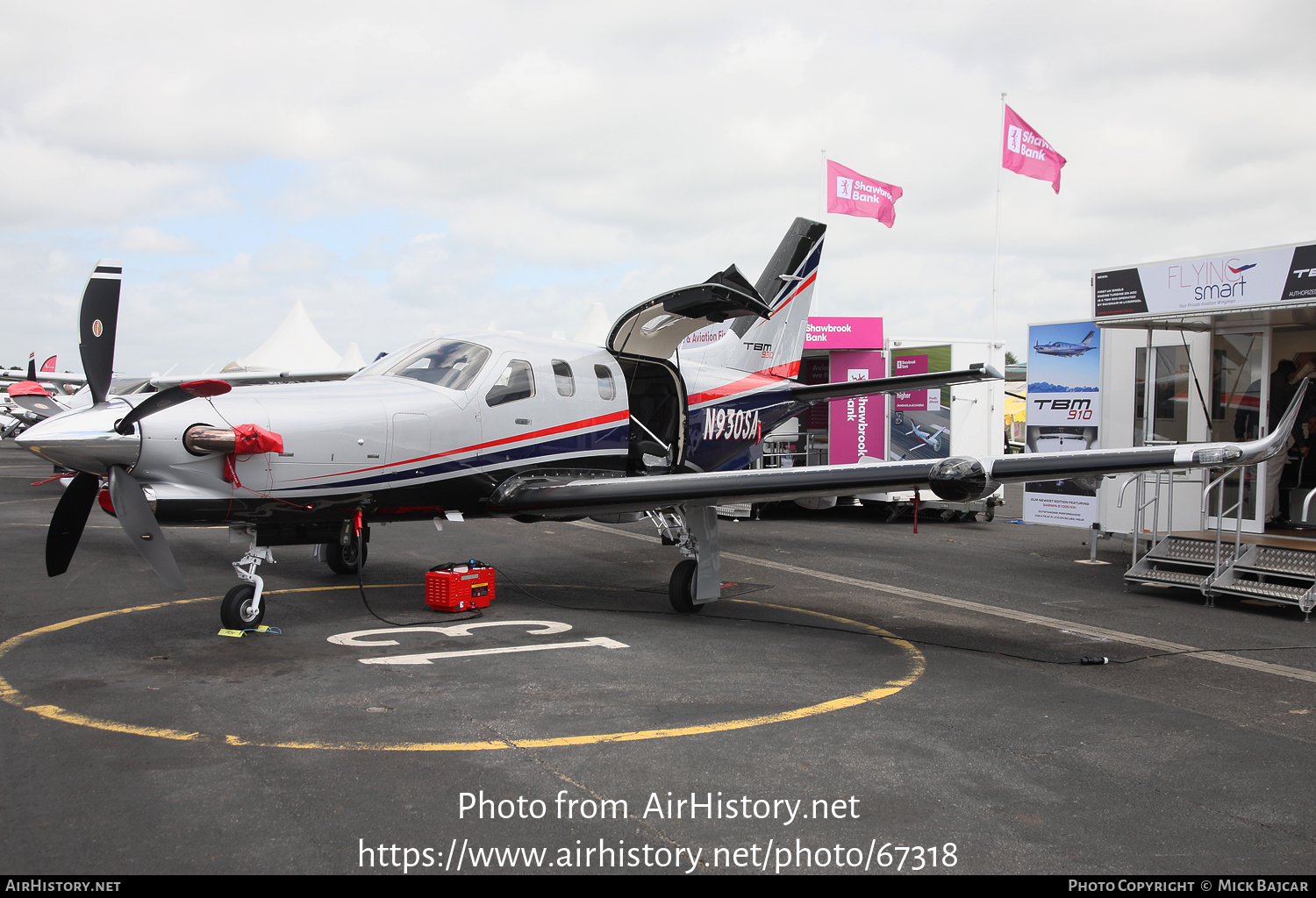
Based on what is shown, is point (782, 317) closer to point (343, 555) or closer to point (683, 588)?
point (683, 588)

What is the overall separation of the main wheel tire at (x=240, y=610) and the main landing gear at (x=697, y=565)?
3903 mm

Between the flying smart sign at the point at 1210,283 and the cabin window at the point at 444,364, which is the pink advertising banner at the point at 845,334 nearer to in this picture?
the flying smart sign at the point at 1210,283

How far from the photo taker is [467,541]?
562 inches

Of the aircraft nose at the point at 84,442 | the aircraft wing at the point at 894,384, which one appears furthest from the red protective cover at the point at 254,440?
the aircraft wing at the point at 894,384

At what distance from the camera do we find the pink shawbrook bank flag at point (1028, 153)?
2327cm

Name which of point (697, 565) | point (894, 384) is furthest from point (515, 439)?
point (894, 384)

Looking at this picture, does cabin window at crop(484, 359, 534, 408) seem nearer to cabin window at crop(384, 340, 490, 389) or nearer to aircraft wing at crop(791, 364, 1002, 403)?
cabin window at crop(384, 340, 490, 389)

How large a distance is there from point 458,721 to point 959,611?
5.90 m

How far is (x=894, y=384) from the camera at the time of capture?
433 inches

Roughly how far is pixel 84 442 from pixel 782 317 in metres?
9.50

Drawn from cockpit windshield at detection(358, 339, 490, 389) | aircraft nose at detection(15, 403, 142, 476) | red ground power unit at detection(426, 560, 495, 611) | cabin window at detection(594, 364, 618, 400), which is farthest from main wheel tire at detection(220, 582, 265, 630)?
cabin window at detection(594, 364, 618, 400)

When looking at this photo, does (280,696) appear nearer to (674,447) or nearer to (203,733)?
(203,733)

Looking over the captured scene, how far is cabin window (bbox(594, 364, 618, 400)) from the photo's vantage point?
9.89 m

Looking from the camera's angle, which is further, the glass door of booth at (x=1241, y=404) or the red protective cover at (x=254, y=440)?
the glass door of booth at (x=1241, y=404)
